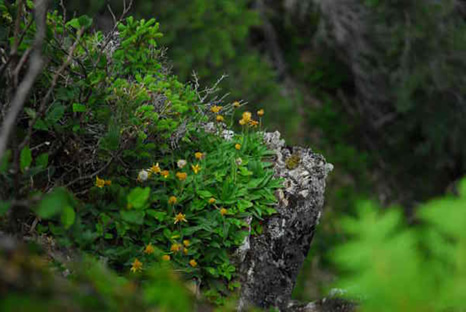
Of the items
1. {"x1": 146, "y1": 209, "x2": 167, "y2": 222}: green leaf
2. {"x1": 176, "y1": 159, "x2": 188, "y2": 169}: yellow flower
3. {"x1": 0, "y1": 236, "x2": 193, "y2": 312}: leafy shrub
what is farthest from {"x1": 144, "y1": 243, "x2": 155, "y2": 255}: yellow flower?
{"x1": 0, "y1": 236, "x2": 193, "y2": 312}: leafy shrub

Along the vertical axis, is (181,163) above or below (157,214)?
above

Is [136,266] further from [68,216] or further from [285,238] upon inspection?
[285,238]

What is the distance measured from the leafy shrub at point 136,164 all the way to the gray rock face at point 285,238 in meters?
0.10

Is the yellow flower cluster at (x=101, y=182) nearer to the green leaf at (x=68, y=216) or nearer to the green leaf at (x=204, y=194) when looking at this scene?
the green leaf at (x=204, y=194)

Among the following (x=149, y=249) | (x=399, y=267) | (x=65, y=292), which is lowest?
(x=65, y=292)

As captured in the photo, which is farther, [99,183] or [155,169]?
[155,169]

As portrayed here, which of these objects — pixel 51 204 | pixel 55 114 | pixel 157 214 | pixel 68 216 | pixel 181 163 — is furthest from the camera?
pixel 181 163

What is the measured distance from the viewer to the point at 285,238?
3152mm

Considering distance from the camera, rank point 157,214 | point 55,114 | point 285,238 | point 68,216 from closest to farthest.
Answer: point 68,216
point 55,114
point 157,214
point 285,238

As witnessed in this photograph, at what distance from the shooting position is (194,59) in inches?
269

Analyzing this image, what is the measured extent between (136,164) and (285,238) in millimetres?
1012

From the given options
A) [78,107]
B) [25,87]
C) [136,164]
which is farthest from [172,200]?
[25,87]

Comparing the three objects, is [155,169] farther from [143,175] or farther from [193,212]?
[193,212]

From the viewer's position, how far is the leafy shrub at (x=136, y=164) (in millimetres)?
2670
